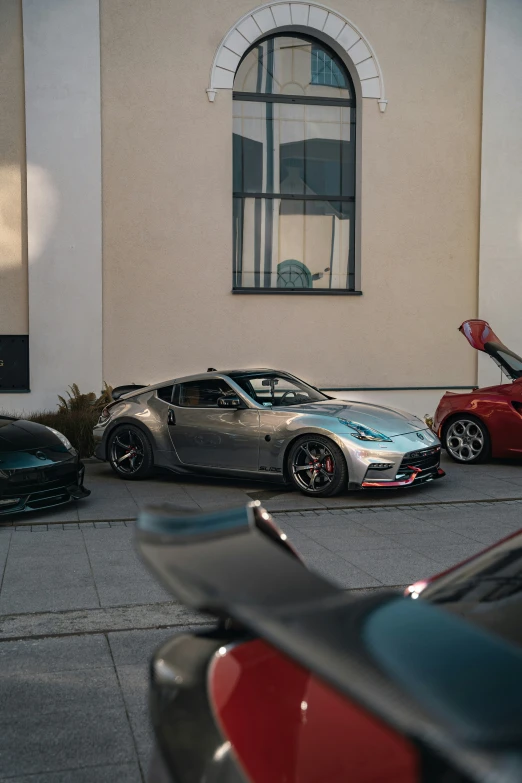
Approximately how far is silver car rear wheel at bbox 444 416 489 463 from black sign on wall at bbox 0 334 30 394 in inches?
271

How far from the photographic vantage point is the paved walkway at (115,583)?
12.0ft

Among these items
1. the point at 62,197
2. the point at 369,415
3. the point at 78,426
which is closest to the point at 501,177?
the point at 62,197

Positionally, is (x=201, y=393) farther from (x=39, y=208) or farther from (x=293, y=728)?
(x=293, y=728)

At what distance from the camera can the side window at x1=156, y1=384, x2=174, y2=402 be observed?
35.4 ft

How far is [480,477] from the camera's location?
11289 millimetres

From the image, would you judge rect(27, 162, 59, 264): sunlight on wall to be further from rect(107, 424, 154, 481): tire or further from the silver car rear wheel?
the silver car rear wheel

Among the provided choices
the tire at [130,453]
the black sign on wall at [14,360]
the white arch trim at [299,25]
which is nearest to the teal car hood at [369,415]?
the tire at [130,453]

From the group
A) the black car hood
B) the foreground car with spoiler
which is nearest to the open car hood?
the black car hood

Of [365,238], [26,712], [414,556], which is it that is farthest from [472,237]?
[26,712]

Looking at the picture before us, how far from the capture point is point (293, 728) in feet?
5.46

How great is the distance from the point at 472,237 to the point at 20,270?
7.92 meters

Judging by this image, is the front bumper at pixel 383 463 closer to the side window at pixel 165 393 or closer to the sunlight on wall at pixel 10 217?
the side window at pixel 165 393

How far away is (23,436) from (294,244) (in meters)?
8.16

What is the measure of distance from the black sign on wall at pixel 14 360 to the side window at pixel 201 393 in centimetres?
481
